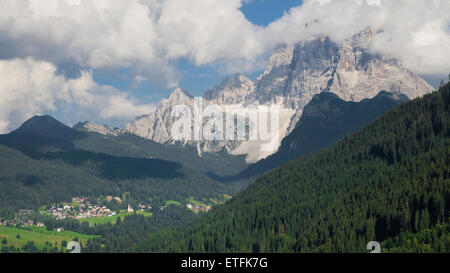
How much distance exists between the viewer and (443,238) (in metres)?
137

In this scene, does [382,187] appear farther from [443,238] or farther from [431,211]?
[443,238]

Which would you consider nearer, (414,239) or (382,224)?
(414,239)

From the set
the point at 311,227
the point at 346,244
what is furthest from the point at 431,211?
the point at 311,227
